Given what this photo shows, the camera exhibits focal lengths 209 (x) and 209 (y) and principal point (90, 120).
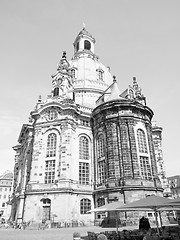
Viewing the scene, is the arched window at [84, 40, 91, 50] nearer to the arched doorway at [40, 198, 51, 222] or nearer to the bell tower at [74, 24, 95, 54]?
the bell tower at [74, 24, 95, 54]

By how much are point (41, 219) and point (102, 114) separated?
1806 cm

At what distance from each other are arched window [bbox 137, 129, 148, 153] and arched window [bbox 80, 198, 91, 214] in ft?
36.5

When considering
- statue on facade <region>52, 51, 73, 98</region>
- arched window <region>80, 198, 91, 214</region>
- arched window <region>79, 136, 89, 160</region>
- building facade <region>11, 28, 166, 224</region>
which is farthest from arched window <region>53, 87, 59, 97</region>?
arched window <region>80, 198, 91, 214</region>

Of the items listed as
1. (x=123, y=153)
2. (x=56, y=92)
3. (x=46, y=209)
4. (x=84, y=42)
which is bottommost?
(x=46, y=209)

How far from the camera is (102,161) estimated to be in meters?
32.7

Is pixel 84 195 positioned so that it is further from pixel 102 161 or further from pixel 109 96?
pixel 109 96

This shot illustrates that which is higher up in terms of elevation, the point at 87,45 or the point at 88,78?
the point at 87,45

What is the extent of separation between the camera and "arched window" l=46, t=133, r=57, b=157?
3310 centimetres

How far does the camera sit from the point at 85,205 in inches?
1225

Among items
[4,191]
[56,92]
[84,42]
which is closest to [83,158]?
[56,92]

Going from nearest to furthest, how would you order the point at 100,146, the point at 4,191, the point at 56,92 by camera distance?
the point at 100,146 → the point at 56,92 → the point at 4,191

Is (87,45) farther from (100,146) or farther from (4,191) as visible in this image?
(4,191)

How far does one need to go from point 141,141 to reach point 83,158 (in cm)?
972

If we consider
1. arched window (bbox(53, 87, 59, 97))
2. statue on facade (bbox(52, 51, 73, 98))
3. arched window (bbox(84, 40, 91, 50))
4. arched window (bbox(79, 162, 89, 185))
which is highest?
arched window (bbox(84, 40, 91, 50))
